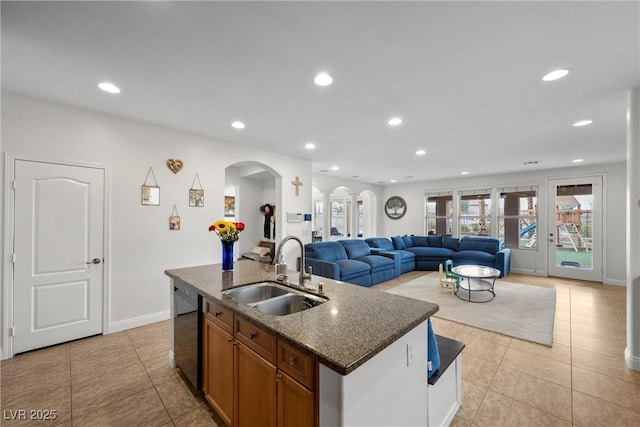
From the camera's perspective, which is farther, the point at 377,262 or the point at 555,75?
the point at 377,262

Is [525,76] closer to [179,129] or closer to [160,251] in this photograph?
[179,129]

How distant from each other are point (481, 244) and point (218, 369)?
6816mm

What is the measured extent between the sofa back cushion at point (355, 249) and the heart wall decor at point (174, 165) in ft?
11.8

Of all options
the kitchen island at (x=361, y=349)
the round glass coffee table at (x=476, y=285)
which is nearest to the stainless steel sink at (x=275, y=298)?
the kitchen island at (x=361, y=349)

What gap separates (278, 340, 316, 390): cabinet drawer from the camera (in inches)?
43.0

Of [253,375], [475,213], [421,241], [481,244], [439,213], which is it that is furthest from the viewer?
[439,213]

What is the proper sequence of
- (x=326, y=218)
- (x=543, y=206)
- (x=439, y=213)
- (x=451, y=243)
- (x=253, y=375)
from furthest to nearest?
1. (x=326, y=218)
2. (x=439, y=213)
3. (x=451, y=243)
4. (x=543, y=206)
5. (x=253, y=375)

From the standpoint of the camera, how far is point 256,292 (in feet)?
6.70

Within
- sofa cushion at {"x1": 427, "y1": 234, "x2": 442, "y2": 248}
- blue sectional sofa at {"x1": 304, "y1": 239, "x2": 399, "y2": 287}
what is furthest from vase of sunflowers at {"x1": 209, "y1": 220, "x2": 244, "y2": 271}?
sofa cushion at {"x1": 427, "y1": 234, "x2": 442, "y2": 248}

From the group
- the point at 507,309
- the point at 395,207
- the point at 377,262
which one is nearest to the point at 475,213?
the point at 395,207

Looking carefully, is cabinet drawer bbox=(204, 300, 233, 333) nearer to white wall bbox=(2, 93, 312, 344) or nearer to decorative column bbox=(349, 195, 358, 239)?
white wall bbox=(2, 93, 312, 344)

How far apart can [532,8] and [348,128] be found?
87.5 inches

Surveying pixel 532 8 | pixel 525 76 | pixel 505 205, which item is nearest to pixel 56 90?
pixel 532 8

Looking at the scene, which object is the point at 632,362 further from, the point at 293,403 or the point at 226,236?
the point at 226,236
